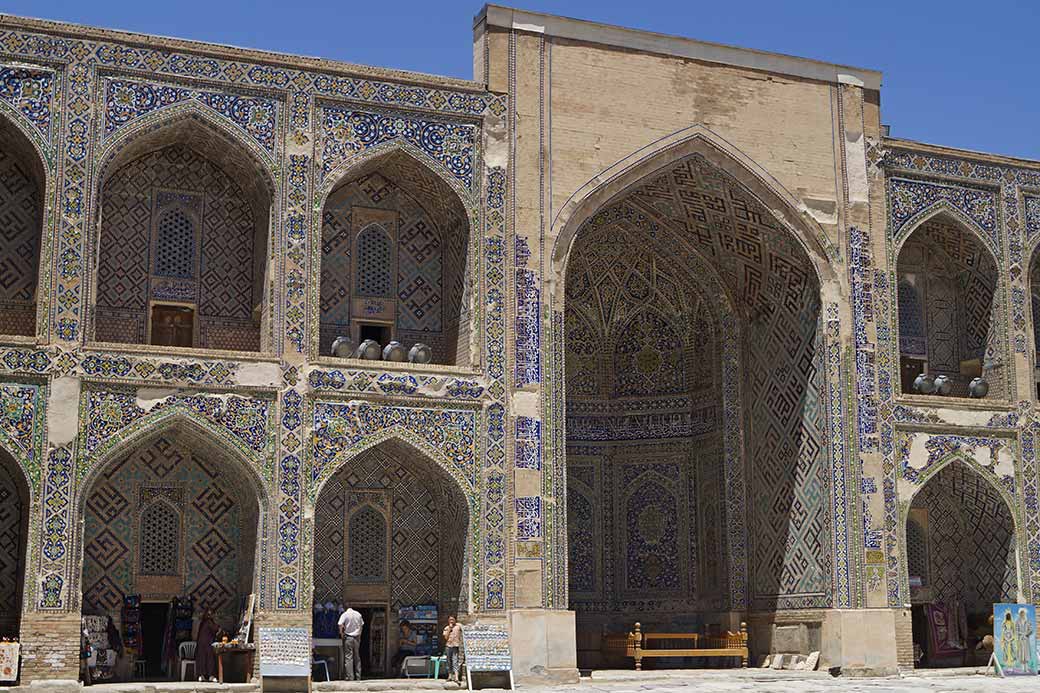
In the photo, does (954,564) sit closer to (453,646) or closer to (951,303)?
(951,303)

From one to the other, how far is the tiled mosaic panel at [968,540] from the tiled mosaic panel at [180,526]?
781 cm

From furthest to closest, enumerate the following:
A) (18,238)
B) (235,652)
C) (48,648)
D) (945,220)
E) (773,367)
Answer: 1. (773,367)
2. (945,220)
3. (18,238)
4. (235,652)
5. (48,648)

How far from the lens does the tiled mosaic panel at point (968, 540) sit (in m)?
17.3

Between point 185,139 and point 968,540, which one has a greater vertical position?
point 185,139

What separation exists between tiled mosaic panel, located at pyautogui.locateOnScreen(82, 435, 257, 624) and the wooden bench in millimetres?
4656

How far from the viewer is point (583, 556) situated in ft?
61.7

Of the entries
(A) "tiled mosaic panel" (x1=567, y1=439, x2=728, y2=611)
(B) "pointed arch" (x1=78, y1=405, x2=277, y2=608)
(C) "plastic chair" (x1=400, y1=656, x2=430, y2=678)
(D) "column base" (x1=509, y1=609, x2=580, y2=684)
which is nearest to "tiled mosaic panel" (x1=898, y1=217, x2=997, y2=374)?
(A) "tiled mosaic panel" (x1=567, y1=439, x2=728, y2=611)

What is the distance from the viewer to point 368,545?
51.6 ft

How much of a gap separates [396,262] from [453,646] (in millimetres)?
4214

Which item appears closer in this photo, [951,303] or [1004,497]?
[1004,497]

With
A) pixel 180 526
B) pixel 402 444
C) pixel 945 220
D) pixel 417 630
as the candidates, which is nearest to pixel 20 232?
pixel 180 526

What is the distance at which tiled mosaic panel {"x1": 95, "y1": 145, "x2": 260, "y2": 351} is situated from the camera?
15.1 m

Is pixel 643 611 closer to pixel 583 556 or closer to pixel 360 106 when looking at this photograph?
pixel 583 556

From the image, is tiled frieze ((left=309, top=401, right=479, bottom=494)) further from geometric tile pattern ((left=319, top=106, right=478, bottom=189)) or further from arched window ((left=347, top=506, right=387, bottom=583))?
geometric tile pattern ((left=319, top=106, right=478, bottom=189))
